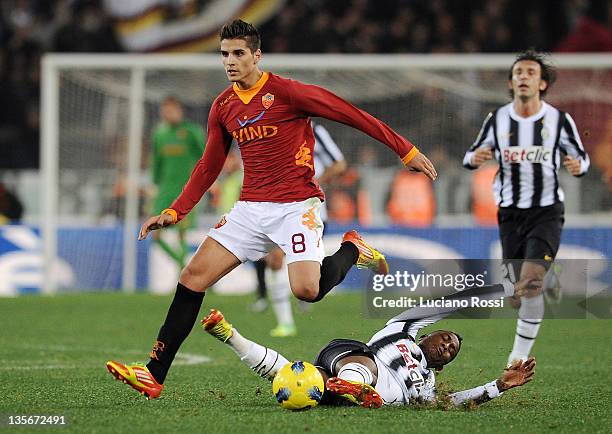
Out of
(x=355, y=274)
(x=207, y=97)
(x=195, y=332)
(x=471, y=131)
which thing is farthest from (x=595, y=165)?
(x=355, y=274)

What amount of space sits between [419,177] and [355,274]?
352 inches

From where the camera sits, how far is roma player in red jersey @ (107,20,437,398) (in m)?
6.85

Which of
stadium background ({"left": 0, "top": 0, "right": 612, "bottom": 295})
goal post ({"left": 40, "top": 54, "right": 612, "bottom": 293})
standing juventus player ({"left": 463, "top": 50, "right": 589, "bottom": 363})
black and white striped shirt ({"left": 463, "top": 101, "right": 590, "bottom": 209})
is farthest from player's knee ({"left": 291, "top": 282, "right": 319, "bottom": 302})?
goal post ({"left": 40, "top": 54, "right": 612, "bottom": 293})

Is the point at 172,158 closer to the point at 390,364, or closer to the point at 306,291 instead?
the point at 306,291

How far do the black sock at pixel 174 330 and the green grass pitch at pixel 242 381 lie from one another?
0.23 metres

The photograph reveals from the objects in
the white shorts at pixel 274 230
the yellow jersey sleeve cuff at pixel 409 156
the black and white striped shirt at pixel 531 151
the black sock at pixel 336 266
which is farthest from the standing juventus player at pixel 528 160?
the white shorts at pixel 274 230

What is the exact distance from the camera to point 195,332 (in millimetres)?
11805

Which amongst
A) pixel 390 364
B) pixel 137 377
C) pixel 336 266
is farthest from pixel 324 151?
pixel 137 377

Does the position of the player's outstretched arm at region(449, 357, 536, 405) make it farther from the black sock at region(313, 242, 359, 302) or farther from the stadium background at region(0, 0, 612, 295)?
the stadium background at region(0, 0, 612, 295)

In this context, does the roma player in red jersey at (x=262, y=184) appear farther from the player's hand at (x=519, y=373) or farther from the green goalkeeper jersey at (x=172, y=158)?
the green goalkeeper jersey at (x=172, y=158)

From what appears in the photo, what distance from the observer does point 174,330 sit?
22.5 feet

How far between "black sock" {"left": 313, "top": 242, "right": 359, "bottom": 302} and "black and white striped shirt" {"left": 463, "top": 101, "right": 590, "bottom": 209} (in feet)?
5.81

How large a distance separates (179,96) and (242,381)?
32.3 ft

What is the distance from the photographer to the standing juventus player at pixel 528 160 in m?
8.59
